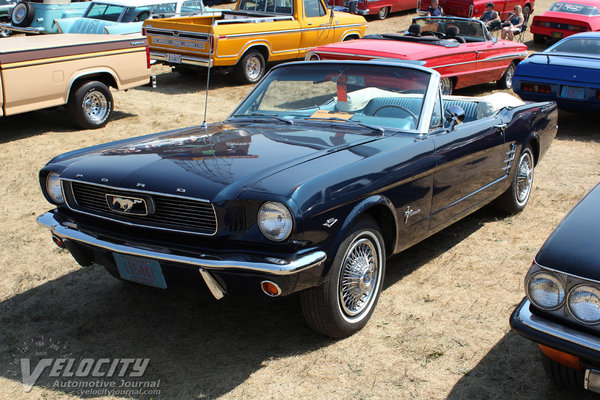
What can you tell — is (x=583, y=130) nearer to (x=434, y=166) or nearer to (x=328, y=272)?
(x=434, y=166)

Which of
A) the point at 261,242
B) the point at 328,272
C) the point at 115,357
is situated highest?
the point at 261,242

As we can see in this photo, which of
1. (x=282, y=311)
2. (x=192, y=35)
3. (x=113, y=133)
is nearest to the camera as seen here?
(x=282, y=311)

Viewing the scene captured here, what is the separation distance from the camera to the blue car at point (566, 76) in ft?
29.6

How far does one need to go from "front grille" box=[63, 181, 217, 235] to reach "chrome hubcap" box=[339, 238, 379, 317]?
0.85m

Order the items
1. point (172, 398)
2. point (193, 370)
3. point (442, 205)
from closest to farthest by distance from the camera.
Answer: point (172, 398) < point (193, 370) < point (442, 205)

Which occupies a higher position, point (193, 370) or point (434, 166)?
point (434, 166)

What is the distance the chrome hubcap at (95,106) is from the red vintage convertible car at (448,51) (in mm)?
3231

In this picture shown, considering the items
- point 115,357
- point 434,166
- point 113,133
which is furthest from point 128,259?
point 113,133

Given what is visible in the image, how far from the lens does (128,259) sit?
362 cm

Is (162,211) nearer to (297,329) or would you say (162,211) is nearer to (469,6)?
(297,329)

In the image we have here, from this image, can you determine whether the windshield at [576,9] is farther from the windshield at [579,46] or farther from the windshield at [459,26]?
the windshield at [579,46]

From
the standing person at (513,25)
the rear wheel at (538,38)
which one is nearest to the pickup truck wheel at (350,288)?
the standing person at (513,25)

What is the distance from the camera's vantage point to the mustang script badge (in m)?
3.62

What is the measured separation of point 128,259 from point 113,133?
6.17 metres
